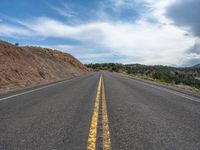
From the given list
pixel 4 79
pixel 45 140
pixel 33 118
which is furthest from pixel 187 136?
pixel 4 79

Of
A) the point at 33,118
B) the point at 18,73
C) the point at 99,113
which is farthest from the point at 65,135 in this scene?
the point at 18,73

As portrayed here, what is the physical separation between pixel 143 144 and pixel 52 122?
8.43 ft

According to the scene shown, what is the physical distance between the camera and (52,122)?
5789mm

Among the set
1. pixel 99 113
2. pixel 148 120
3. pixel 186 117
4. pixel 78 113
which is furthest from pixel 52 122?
pixel 186 117

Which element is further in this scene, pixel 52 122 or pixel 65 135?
pixel 52 122

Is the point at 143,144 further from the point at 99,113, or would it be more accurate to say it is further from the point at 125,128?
the point at 99,113

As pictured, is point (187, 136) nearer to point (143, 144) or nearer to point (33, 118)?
point (143, 144)

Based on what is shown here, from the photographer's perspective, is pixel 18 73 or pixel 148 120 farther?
pixel 18 73

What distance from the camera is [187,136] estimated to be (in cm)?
475

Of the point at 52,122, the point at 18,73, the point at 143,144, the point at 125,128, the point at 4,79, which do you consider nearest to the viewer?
the point at 143,144

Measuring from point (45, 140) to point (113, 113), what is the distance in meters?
3.03

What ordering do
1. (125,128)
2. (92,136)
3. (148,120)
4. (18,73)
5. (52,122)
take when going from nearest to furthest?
(92,136) < (125,128) < (52,122) < (148,120) < (18,73)

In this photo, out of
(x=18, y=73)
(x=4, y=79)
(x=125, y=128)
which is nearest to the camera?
(x=125, y=128)

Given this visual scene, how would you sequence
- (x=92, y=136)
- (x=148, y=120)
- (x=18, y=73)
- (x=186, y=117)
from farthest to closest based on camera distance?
(x=18, y=73) < (x=186, y=117) < (x=148, y=120) < (x=92, y=136)
